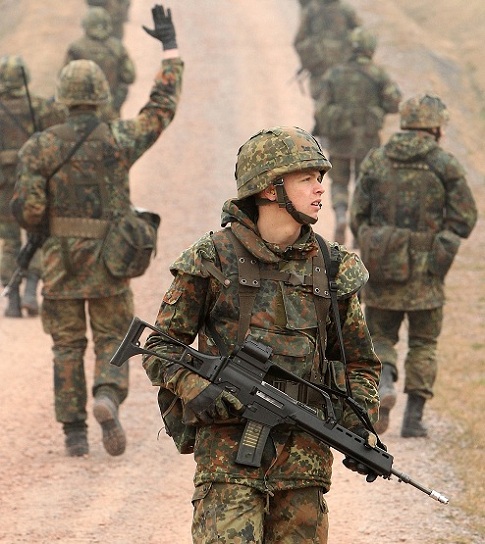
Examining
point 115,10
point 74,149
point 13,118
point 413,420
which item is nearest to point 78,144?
point 74,149

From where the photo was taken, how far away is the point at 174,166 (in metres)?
21.3

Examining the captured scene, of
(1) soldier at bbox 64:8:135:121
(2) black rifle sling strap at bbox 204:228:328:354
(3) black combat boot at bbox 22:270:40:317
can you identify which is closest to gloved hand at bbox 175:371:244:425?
(2) black rifle sling strap at bbox 204:228:328:354

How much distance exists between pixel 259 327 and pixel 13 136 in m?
8.33

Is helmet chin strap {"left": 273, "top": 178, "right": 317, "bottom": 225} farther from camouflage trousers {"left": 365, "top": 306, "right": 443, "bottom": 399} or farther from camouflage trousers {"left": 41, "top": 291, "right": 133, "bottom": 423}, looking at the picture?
camouflage trousers {"left": 365, "top": 306, "right": 443, "bottom": 399}

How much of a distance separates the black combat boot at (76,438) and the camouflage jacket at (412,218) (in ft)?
7.22

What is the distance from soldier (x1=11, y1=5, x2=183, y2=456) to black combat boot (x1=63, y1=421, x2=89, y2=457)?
8 centimetres

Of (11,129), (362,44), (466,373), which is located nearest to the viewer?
(466,373)

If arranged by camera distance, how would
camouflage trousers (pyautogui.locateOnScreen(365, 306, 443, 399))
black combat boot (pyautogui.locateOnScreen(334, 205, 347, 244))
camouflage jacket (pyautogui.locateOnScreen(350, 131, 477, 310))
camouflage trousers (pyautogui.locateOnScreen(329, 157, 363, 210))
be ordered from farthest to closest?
1. black combat boot (pyautogui.locateOnScreen(334, 205, 347, 244))
2. camouflage trousers (pyautogui.locateOnScreen(329, 157, 363, 210))
3. camouflage trousers (pyautogui.locateOnScreen(365, 306, 443, 399))
4. camouflage jacket (pyautogui.locateOnScreen(350, 131, 477, 310))

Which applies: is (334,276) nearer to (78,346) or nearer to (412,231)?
(78,346)

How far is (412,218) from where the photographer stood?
9164 mm

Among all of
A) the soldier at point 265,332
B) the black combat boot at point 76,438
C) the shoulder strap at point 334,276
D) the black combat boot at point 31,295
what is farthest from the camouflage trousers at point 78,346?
the black combat boot at point 31,295

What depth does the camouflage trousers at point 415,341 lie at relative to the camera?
9.29 m

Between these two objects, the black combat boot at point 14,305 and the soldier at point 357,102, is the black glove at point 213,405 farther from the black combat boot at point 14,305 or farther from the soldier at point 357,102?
the soldier at point 357,102

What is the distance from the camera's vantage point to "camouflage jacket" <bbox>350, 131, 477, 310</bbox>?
8.99 m
